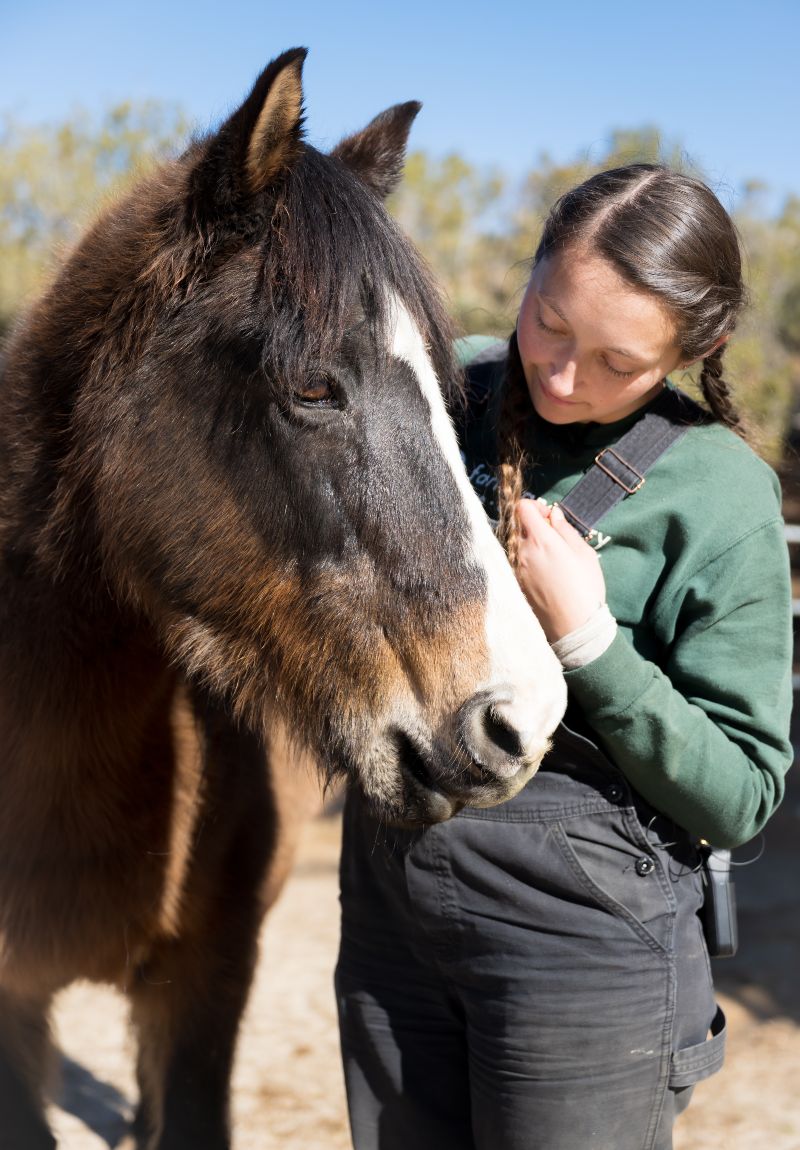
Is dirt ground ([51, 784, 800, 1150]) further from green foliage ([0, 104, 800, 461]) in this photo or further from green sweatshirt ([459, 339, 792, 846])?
green foliage ([0, 104, 800, 461])

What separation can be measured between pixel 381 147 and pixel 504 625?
1.25 m

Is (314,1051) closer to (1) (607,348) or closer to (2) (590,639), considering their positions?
(2) (590,639)

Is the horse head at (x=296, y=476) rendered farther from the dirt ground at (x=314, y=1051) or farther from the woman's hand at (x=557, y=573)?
the dirt ground at (x=314, y=1051)

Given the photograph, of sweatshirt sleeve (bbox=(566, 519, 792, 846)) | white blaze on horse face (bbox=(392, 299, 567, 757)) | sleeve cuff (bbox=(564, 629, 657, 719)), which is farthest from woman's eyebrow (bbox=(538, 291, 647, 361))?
sleeve cuff (bbox=(564, 629, 657, 719))

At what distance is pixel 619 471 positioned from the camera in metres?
1.80

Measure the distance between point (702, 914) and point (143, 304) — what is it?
1555 millimetres

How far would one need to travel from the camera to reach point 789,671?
5.78 ft

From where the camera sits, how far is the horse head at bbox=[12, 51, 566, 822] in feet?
5.36

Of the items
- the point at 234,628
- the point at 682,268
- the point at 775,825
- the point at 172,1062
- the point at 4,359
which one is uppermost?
the point at 4,359

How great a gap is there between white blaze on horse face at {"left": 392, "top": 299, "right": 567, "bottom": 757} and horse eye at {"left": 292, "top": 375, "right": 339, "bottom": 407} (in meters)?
0.13

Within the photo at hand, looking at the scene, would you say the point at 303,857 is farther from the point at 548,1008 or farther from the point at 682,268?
the point at 682,268

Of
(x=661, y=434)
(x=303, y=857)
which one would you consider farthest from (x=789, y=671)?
(x=303, y=857)

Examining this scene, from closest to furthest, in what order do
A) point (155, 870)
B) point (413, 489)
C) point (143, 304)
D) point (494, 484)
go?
point (413, 489) → point (143, 304) → point (494, 484) → point (155, 870)

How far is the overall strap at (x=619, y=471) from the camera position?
1.79m
